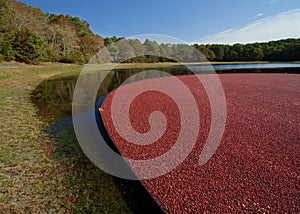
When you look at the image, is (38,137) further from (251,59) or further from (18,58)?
(251,59)

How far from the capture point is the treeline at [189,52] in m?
47.9

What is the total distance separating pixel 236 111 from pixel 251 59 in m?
84.5

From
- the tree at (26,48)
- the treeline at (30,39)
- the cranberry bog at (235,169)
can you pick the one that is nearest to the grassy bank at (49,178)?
the cranberry bog at (235,169)

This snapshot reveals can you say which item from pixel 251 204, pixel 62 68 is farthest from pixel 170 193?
pixel 62 68

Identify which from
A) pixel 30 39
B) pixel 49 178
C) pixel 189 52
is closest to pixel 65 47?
pixel 30 39

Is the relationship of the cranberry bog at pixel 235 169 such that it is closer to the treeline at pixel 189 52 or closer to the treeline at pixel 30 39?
the treeline at pixel 30 39

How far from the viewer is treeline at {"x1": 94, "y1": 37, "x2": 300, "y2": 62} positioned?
157 ft

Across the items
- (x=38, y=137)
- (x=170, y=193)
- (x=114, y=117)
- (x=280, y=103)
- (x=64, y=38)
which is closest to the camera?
(x=170, y=193)

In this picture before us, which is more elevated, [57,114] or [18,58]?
[18,58]

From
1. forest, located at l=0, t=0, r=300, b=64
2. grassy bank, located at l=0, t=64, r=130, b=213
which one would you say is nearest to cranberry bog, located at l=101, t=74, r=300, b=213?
grassy bank, located at l=0, t=64, r=130, b=213

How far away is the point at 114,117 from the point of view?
6883mm

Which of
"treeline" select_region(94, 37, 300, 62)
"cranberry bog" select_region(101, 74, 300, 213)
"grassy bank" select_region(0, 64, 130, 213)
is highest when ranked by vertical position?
"treeline" select_region(94, 37, 300, 62)

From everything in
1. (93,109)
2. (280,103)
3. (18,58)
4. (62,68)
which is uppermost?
(18,58)

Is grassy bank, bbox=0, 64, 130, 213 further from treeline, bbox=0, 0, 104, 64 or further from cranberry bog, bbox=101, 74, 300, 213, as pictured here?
treeline, bbox=0, 0, 104, 64
